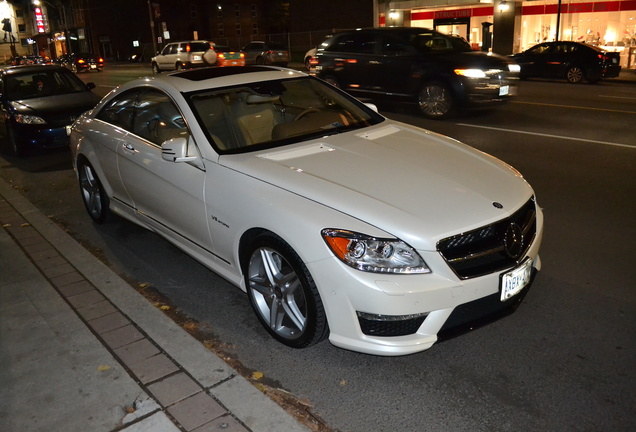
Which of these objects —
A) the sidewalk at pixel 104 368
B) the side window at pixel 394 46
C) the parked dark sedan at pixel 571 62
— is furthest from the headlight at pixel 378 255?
the parked dark sedan at pixel 571 62

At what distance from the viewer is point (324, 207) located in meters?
3.53

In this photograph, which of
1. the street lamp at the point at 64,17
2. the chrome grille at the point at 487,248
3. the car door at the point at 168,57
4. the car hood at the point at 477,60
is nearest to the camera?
the chrome grille at the point at 487,248

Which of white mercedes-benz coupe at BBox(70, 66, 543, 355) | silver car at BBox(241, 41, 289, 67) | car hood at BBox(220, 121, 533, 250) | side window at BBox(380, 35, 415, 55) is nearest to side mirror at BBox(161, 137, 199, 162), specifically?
white mercedes-benz coupe at BBox(70, 66, 543, 355)

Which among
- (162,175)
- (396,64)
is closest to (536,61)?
(396,64)

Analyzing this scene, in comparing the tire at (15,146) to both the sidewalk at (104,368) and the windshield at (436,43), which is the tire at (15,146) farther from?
the windshield at (436,43)

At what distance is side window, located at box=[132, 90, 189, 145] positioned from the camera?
4934 mm

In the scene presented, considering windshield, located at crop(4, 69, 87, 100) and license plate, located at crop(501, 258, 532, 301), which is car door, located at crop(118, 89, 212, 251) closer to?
license plate, located at crop(501, 258, 532, 301)

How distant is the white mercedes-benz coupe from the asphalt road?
282 millimetres

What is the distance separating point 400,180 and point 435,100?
29.8ft

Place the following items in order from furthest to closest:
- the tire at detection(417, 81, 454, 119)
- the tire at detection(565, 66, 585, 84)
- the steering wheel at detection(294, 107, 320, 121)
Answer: the tire at detection(565, 66, 585, 84) → the tire at detection(417, 81, 454, 119) → the steering wheel at detection(294, 107, 320, 121)

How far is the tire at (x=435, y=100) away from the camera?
40.1 ft

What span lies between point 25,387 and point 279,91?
3.01m

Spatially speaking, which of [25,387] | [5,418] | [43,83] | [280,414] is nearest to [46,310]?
[25,387]

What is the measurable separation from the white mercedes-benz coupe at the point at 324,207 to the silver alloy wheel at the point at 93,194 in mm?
890
